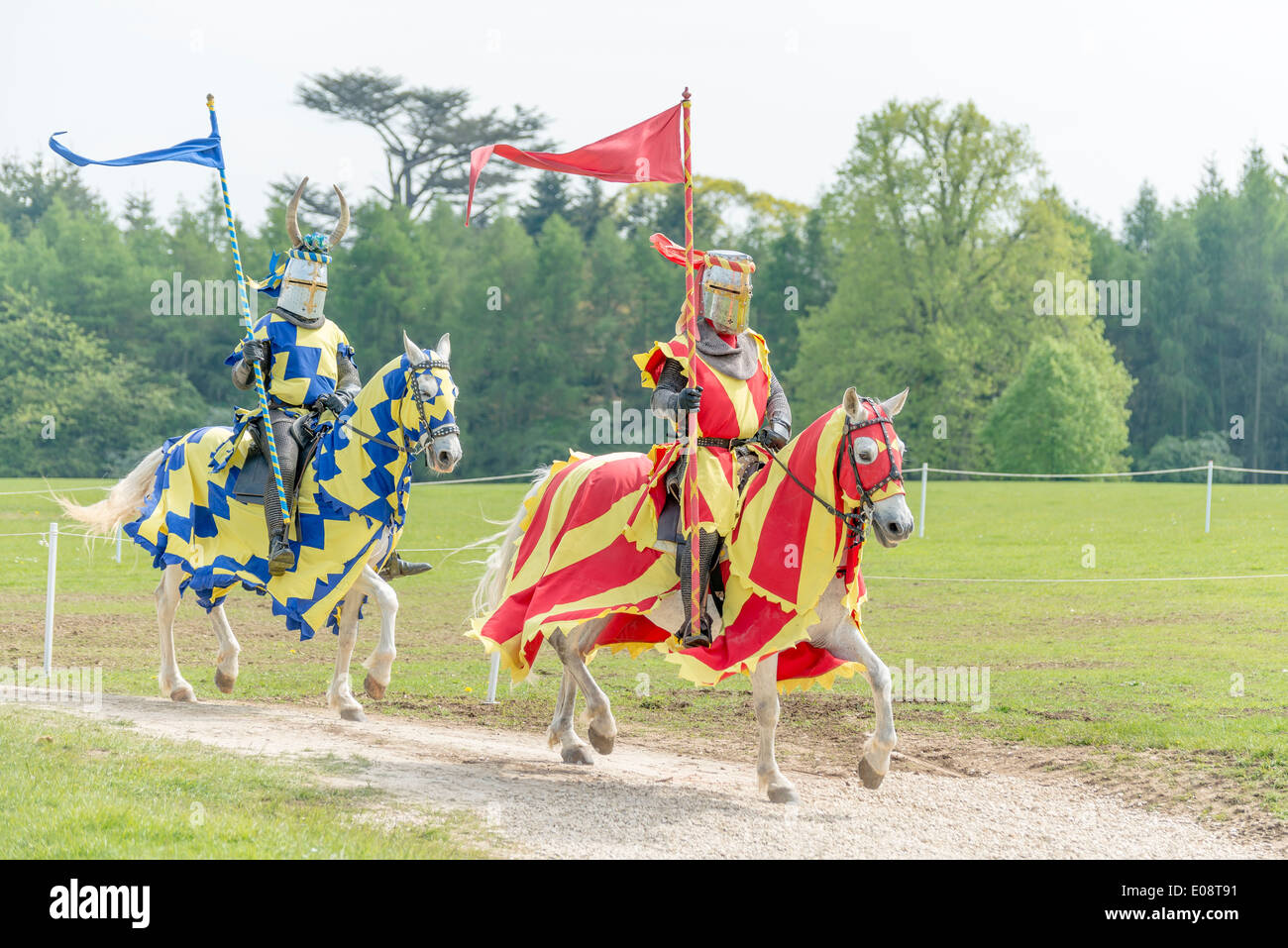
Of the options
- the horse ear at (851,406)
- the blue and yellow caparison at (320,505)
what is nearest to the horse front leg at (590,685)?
the blue and yellow caparison at (320,505)

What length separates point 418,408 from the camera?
8.40 metres

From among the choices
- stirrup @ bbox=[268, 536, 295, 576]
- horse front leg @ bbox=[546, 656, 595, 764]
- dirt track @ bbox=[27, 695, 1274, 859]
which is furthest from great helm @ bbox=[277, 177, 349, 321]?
horse front leg @ bbox=[546, 656, 595, 764]

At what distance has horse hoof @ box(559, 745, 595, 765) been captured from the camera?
8.07 m

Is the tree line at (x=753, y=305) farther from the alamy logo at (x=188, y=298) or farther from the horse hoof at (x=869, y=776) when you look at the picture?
the horse hoof at (x=869, y=776)

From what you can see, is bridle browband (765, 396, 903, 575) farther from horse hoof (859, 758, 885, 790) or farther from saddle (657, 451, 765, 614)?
horse hoof (859, 758, 885, 790)

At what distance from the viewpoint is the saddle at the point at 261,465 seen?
914 centimetres

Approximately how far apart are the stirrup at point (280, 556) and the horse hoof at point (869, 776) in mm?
4085

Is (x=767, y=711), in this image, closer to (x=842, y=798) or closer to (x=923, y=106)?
(x=842, y=798)

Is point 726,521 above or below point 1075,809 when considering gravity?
above

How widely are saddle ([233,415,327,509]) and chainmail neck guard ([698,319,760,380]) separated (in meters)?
3.12

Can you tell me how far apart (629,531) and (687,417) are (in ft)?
2.71

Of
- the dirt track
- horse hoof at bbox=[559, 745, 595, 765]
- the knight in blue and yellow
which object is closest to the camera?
the dirt track

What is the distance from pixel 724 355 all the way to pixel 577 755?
262 cm
